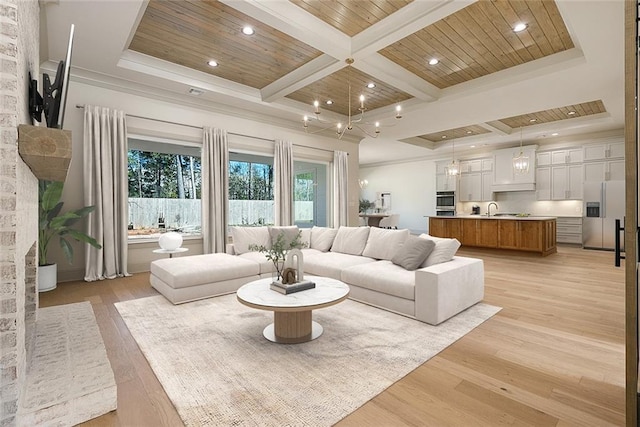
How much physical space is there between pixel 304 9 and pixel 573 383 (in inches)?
154

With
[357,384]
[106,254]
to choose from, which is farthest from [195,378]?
[106,254]

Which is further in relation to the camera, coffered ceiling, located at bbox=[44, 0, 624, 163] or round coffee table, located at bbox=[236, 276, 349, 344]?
coffered ceiling, located at bbox=[44, 0, 624, 163]

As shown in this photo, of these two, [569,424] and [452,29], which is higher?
[452,29]

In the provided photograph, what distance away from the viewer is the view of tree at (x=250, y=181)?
6.29 meters

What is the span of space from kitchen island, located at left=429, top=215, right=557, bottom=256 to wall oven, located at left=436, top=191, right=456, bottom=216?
6.93 feet

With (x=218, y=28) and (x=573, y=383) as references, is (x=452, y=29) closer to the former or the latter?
(x=218, y=28)

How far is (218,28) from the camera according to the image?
3.49 meters

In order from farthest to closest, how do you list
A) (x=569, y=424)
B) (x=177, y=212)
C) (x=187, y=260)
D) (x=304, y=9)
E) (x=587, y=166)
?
(x=587, y=166) < (x=177, y=212) < (x=187, y=260) < (x=304, y=9) < (x=569, y=424)

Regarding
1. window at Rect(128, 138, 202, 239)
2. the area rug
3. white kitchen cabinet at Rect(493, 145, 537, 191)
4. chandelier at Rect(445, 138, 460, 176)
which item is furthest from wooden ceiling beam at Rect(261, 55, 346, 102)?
white kitchen cabinet at Rect(493, 145, 537, 191)

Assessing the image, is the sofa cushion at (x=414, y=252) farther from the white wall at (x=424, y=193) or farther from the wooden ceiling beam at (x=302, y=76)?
the white wall at (x=424, y=193)

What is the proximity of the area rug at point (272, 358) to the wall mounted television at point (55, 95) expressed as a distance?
1.85 metres

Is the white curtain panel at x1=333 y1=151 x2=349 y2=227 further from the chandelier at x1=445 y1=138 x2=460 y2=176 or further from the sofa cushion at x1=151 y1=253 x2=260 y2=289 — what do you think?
the sofa cushion at x1=151 y1=253 x2=260 y2=289

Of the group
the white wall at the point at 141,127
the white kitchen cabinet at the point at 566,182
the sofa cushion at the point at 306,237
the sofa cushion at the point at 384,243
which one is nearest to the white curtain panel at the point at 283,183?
the white wall at the point at 141,127

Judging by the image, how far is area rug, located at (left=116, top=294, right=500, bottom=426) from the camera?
1.72 m
